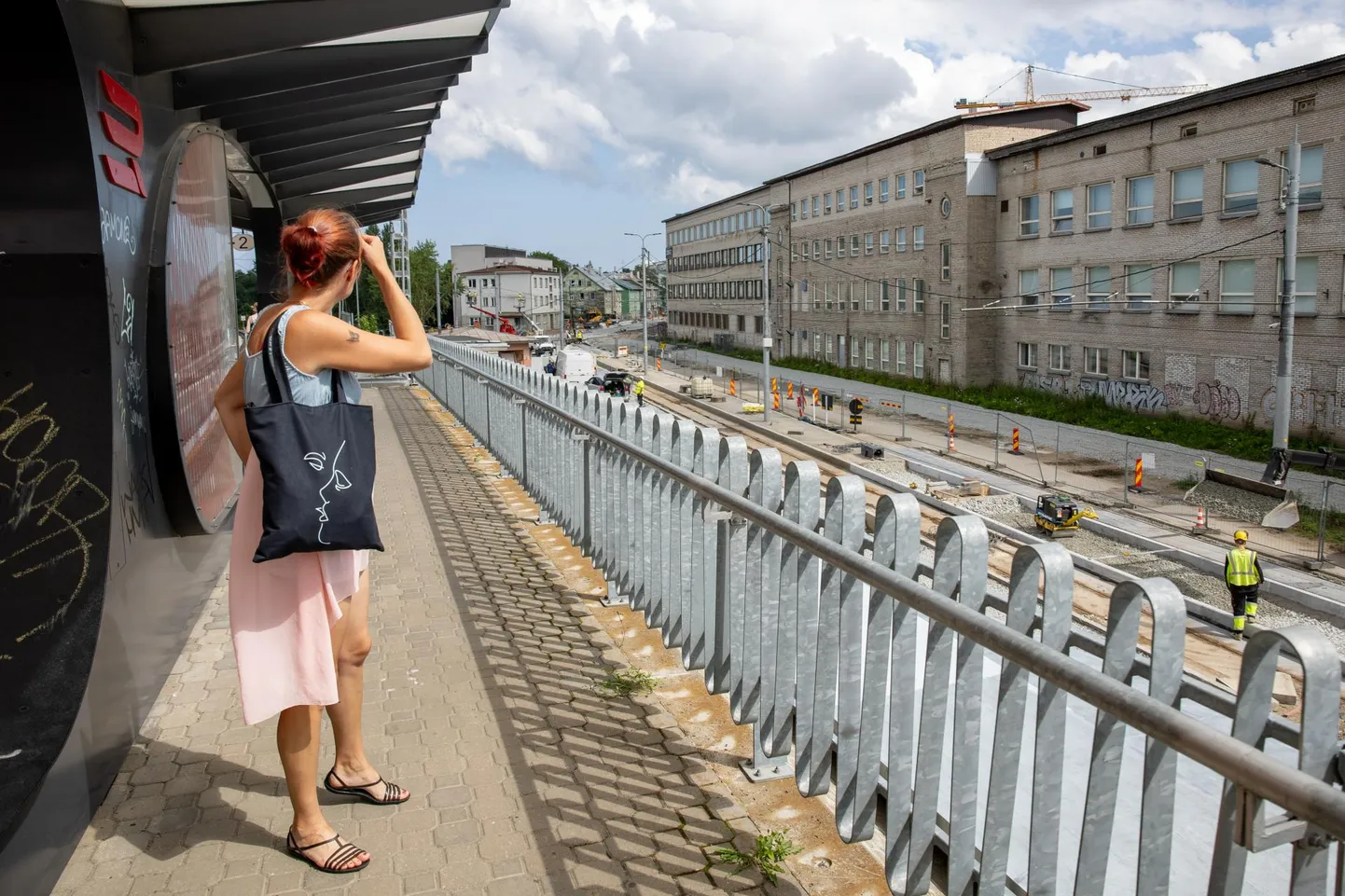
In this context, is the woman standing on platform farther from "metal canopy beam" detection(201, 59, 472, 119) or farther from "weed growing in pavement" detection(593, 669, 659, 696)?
"metal canopy beam" detection(201, 59, 472, 119)

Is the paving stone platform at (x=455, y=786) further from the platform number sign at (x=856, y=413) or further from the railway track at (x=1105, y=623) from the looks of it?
the platform number sign at (x=856, y=413)

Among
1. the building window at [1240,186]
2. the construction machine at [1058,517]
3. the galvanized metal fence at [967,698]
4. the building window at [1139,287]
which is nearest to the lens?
the galvanized metal fence at [967,698]

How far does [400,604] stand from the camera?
20.1 ft

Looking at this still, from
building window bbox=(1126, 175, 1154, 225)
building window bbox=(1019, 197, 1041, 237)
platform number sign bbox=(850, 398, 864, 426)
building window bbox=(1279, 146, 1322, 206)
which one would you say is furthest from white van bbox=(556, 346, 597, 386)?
building window bbox=(1279, 146, 1322, 206)

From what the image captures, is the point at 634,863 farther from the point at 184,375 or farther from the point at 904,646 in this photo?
the point at 184,375

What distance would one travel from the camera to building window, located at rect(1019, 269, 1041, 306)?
141 feet

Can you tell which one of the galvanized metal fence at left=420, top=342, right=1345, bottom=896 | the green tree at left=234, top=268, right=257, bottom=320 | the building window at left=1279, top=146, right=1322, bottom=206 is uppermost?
the building window at left=1279, top=146, right=1322, bottom=206

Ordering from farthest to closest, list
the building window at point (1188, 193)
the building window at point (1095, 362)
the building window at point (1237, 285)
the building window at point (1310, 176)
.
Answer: the building window at point (1095, 362), the building window at point (1188, 193), the building window at point (1237, 285), the building window at point (1310, 176)

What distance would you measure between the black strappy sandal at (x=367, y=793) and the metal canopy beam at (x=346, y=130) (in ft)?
24.4

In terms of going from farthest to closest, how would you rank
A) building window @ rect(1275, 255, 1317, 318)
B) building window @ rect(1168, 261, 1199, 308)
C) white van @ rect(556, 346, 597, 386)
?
white van @ rect(556, 346, 597, 386) → building window @ rect(1168, 261, 1199, 308) → building window @ rect(1275, 255, 1317, 318)

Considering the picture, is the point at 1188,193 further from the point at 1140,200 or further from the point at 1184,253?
the point at 1140,200

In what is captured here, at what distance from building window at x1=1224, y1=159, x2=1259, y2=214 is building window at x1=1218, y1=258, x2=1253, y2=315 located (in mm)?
1666

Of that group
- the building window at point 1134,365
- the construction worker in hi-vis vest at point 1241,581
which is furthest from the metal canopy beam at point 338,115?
the building window at point 1134,365

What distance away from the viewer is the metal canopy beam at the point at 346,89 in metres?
7.06
